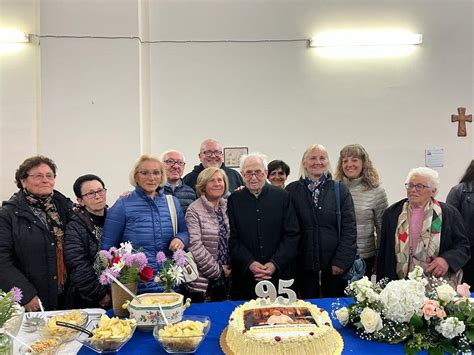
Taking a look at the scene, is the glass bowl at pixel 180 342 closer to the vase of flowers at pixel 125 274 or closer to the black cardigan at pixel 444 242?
the vase of flowers at pixel 125 274

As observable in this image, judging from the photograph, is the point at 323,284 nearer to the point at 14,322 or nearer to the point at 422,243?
the point at 422,243

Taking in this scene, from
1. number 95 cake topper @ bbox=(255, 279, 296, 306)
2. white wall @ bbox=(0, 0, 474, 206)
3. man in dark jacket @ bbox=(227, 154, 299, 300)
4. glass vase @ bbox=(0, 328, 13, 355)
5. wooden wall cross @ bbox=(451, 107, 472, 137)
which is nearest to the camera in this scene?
glass vase @ bbox=(0, 328, 13, 355)

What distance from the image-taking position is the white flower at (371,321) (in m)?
1.52

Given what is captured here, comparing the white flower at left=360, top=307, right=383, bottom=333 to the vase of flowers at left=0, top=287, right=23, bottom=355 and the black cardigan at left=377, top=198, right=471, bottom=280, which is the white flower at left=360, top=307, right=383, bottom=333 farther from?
the vase of flowers at left=0, top=287, right=23, bottom=355

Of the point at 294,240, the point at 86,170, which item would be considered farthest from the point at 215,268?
the point at 86,170

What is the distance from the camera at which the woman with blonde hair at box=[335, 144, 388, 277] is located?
8.99ft

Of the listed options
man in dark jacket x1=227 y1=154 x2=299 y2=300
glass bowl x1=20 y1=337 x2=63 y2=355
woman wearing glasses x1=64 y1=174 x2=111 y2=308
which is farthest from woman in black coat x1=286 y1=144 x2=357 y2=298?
glass bowl x1=20 y1=337 x2=63 y2=355

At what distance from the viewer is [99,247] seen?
227 cm

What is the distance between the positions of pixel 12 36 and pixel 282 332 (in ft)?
14.1

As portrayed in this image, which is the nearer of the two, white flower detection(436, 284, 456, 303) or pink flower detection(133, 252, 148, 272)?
white flower detection(436, 284, 456, 303)

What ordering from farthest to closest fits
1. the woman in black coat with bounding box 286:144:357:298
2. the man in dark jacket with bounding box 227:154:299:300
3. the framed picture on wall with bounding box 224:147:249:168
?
the framed picture on wall with bounding box 224:147:249:168, the woman in black coat with bounding box 286:144:357:298, the man in dark jacket with bounding box 227:154:299:300

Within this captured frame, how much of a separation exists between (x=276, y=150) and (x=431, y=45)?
225 cm

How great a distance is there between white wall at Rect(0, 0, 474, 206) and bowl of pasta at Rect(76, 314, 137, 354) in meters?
2.82

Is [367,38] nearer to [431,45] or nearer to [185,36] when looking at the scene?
[431,45]
